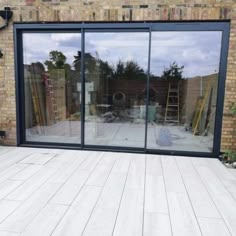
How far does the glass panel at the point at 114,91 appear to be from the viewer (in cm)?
434

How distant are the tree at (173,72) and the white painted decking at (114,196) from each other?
1.37 m

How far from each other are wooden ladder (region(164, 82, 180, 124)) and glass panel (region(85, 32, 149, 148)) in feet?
1.38

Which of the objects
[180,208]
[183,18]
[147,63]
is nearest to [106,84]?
[147,63]

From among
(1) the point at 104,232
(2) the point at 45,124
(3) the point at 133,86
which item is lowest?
(1) the point at 104,232

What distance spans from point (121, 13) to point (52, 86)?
1793mm

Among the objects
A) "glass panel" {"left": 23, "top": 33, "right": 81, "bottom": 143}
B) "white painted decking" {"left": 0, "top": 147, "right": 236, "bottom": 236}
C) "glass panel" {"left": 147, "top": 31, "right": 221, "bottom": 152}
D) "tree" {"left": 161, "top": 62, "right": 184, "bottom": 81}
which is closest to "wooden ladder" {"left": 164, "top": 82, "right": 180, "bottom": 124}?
"glass panel" {"left": 147, "top": 31, "right": 221, "bottom": 152}

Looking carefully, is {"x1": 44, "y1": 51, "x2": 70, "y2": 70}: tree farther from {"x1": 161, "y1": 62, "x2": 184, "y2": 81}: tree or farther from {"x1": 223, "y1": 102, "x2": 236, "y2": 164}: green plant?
{"x1": 223, "y1": 102, "x2": 236, "y2": 164}: green plant

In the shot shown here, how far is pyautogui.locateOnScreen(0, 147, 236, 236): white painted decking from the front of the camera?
2117 millimetres

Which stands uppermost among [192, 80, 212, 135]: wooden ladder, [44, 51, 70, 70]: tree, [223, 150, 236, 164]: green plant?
[44, 51, 70, 70]: tree

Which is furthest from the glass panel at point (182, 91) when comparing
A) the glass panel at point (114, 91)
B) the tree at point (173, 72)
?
the glass panel at point (114, 91)

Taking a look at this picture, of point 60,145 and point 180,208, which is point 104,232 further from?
point 60,145

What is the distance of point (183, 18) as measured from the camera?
3.88 meters

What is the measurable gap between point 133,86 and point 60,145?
1.70m

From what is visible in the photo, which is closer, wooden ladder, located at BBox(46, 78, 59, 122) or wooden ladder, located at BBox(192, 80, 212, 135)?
wooden ladder, located at BBox(192, 80, 212, 135)
